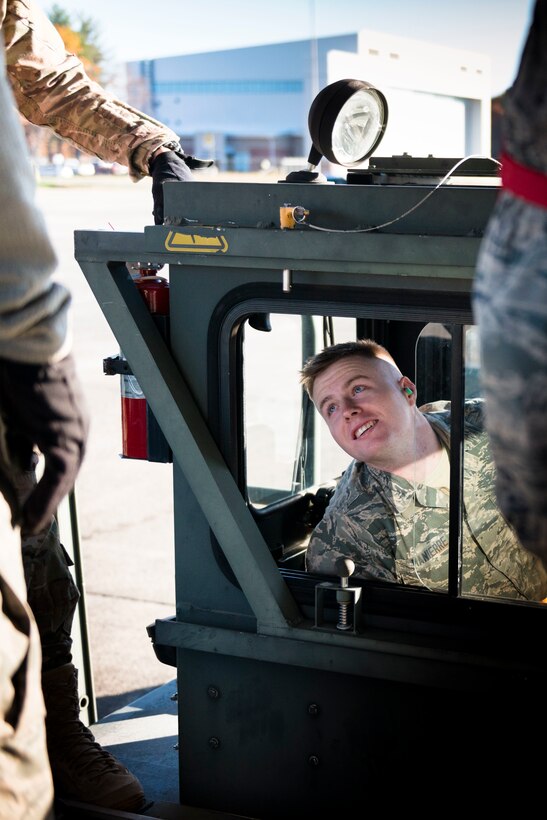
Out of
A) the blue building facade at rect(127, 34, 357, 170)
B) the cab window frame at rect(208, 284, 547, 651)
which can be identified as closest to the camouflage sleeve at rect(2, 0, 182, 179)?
the cab window frame at rect(208, 284, 547, 651)

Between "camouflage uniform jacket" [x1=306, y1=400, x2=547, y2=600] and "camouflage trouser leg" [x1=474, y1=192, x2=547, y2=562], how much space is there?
→ 3.08 ft

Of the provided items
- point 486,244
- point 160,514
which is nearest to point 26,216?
point 486,244

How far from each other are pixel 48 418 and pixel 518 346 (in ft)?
2.92

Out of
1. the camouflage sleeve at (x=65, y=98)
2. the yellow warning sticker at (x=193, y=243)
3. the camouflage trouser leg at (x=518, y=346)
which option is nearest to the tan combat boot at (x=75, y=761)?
the yellow warning sticker at (x=193, y=243)

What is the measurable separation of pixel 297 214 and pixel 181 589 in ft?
3.03

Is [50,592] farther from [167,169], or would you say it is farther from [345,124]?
[345,124]

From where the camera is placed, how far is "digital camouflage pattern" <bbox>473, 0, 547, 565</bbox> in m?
1.32

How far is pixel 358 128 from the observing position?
262 centimetres

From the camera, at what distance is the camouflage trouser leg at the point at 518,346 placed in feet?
4.33

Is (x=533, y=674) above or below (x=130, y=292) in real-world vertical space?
below

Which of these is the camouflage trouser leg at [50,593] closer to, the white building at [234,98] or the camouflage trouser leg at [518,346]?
the camouflage trouser leg at [518,346]

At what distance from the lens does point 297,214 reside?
2.26 m

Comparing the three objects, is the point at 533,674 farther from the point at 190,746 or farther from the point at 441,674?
the point at 190,746

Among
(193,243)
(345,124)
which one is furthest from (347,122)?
(193,243)
